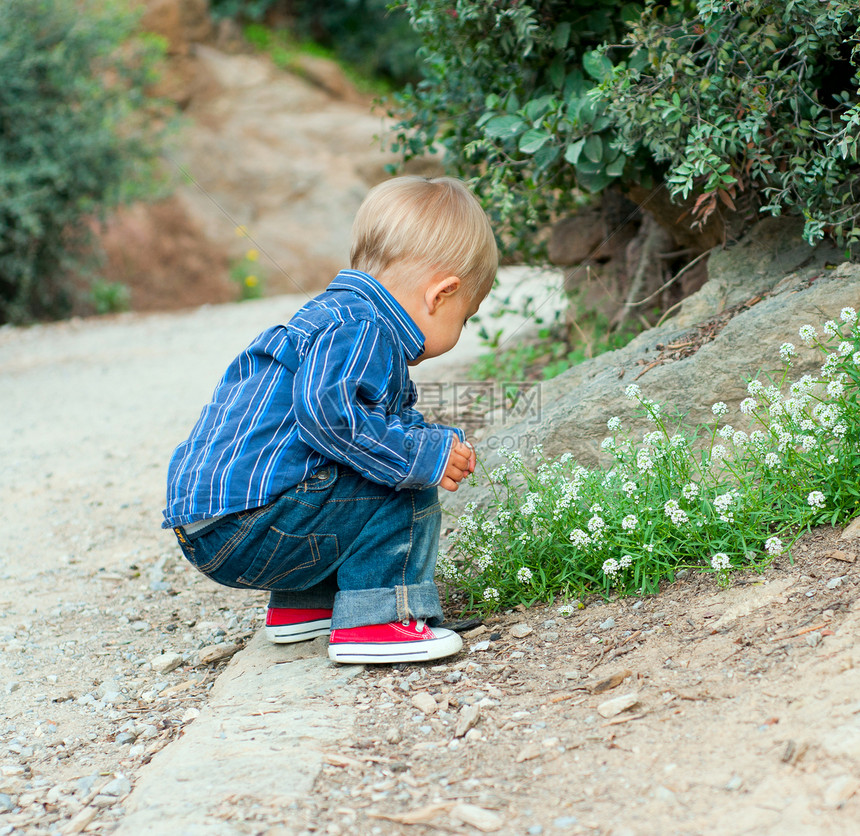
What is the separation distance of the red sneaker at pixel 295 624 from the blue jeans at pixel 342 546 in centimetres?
18

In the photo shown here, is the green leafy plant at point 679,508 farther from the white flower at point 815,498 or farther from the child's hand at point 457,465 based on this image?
the child's hand at point 457,465

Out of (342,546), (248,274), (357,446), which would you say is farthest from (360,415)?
(248,274)

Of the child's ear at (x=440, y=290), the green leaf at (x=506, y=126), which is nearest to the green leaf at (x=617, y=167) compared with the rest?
the green leaf at (x=506, y=126)

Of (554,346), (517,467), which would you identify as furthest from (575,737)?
(554,346)

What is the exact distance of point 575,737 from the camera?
1729mm

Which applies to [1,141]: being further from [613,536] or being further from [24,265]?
[613,536]

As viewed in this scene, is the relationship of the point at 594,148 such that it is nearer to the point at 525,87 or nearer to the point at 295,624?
the point at 525,87

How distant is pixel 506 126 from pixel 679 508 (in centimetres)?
187

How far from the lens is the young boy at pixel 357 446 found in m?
2.04

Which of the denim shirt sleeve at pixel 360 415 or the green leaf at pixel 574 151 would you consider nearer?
the denim shirt sleeve at pixel 360 415

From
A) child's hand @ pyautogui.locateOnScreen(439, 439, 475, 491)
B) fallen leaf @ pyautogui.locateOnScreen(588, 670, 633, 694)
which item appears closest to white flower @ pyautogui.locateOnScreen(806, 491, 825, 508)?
fallen leaf @ pyautogui.locateOnScreen(588, 670, 633, 694)

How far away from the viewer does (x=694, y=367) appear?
2.83 metres

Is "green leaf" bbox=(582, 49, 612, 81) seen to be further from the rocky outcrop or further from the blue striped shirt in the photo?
the blue striped shirt

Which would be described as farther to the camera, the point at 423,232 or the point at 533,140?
the point at 533,140
